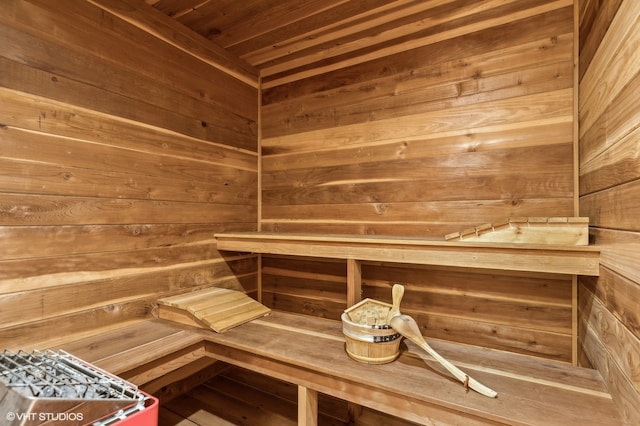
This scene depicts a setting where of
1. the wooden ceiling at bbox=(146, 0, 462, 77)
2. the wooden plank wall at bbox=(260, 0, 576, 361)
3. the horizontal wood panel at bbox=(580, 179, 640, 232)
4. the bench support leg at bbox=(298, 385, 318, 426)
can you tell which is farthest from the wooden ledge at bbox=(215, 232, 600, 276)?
the wooden ceiling at bbox=(146, 0, 462, 77)

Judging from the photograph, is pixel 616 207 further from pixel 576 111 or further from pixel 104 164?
pixel 104 164

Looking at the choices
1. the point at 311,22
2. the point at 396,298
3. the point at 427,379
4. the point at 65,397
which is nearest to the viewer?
the point at 65,397

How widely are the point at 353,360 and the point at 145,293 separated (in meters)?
1.24

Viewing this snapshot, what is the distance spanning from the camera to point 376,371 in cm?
130

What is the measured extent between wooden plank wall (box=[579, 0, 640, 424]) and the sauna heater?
1402mm

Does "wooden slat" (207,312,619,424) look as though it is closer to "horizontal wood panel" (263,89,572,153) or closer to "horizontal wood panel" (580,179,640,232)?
→ "horizontal wood panel" (580,179,640,232)

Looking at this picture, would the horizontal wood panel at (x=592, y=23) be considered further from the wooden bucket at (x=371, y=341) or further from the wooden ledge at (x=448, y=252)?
the wooden bucket at (x=371, y=341)

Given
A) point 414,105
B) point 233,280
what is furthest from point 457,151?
point 233,280

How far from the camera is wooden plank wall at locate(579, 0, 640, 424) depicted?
870mm

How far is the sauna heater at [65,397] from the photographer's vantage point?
32.5 inches

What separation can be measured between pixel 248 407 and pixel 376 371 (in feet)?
3.89

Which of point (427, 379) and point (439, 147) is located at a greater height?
point (439, 147)

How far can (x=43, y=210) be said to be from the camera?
1.43 metres

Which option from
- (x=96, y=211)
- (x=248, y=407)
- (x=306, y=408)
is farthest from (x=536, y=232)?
(x=96, y=211)
